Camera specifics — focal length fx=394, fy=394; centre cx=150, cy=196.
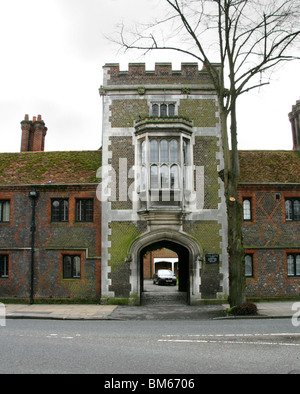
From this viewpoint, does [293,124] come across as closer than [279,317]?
No

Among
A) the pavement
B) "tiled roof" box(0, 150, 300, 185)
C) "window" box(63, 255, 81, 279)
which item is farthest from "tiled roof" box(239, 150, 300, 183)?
"window" box(63, 255, 81, 279)

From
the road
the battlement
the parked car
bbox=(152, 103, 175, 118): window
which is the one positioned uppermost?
the battlement

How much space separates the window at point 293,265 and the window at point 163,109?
8.77m

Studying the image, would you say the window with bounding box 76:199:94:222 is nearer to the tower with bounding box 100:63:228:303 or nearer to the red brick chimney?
the tower with bounding box 100:63:228:303

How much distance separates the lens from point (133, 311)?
15.8 m

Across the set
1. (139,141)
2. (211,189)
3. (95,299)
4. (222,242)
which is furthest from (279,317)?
(139,141)

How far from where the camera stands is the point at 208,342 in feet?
29.5

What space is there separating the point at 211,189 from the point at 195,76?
5497 millimetres

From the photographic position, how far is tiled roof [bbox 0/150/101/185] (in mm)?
19609

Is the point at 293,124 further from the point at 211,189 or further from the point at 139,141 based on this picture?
the point at 139,141

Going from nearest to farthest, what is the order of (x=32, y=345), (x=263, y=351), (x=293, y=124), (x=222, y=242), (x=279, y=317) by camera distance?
(x=263, y=351) → (x=32, y=345) → (x=279, y=317) → (x=222, y=242) → (x=293, y=124)

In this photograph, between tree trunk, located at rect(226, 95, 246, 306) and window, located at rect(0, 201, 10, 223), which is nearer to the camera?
tree trunk, located at rect(226, 95, 246, 306)

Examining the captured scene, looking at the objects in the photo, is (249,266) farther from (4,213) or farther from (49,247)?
(4,213)

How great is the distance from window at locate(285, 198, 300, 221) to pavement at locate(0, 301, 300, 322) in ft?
13.0
